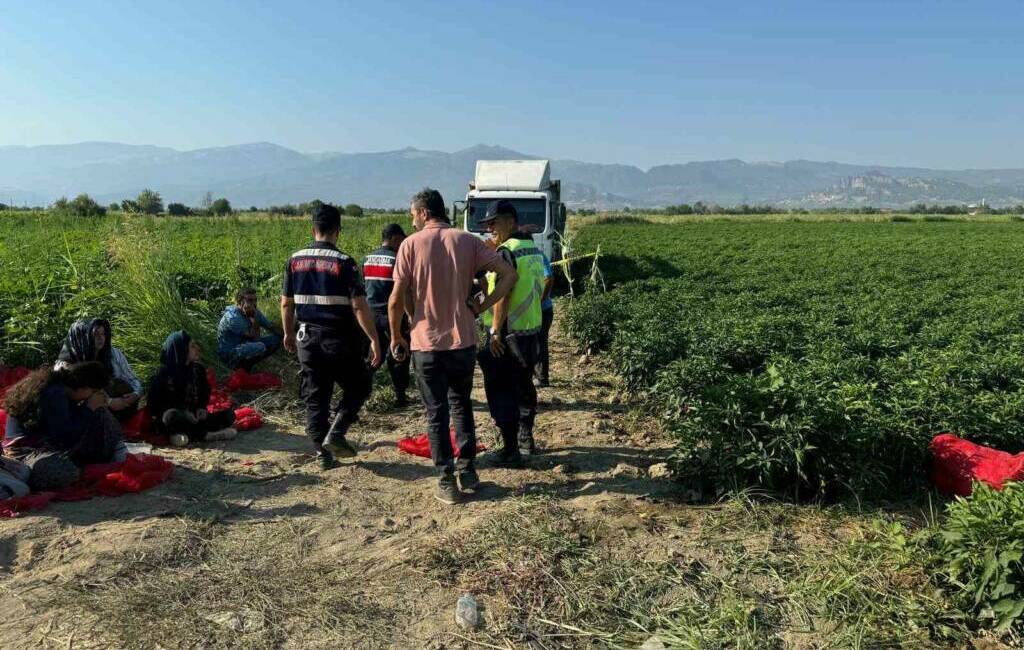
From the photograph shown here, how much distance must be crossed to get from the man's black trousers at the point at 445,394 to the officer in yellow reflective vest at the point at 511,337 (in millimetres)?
533

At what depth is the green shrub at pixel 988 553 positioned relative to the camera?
8.64ft

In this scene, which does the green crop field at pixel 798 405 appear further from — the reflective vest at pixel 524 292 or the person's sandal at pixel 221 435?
the person's sandal at pixel 221 435

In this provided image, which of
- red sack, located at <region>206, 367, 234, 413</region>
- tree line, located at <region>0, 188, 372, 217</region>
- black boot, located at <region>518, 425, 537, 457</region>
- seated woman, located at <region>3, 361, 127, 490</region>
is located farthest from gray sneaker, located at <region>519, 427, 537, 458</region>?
tree line, located at <region>0, 188, 372, 217</region>

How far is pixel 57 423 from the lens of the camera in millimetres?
4438

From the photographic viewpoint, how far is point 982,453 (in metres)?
3.96

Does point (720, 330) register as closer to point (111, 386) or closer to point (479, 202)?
point (111, 386)

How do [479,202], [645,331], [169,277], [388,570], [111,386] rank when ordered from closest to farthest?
[388,570], [111,386], [645,331], [169,277], [479,202]

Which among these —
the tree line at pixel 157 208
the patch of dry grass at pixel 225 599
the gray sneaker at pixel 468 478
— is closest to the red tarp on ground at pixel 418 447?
the gray sneaker at pixel 468 478

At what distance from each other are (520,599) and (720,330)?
15.6 ft

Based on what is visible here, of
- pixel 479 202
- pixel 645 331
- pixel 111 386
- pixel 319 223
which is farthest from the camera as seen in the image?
pixel 479 202

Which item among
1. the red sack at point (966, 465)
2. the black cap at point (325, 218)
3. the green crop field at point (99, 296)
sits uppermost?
the black cap at point (325, 218)

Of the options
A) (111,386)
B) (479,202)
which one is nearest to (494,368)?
(111,386)

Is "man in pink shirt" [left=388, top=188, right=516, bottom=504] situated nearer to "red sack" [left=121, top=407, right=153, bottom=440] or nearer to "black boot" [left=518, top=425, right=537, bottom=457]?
"black boot" [left=518, top=425, right=537, bottom=457]

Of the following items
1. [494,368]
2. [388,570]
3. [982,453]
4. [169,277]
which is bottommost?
[388,570]
